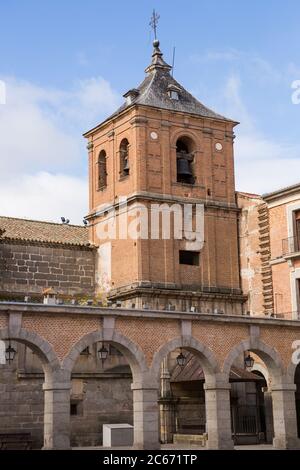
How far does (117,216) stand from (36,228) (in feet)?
12.2

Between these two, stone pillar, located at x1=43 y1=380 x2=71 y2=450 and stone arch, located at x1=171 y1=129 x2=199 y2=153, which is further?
stone arch, located at x1=171 y1=129 x2=199 y2=153

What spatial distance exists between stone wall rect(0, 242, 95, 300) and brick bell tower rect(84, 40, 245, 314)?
0.84 metres

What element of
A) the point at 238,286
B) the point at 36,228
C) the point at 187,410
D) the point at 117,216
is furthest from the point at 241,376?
the point at 36,228

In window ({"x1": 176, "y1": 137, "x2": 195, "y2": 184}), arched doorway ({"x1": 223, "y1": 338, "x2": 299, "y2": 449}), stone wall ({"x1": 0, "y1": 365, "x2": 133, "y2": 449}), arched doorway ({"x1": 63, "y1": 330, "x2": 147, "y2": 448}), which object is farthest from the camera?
window ({"x1": 176, "y1": 137, "x2": 195, "y2": 184})

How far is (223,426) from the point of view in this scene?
27.5 meters

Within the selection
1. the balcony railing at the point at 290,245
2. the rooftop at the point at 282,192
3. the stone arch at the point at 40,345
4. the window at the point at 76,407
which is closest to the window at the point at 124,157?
the rooftop at the point at 282,192

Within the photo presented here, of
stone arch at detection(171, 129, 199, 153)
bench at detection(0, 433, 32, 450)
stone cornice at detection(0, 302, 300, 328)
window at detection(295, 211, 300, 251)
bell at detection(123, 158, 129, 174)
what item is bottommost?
bench at detection(0, 433, 32, 450)

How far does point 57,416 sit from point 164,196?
13465mm

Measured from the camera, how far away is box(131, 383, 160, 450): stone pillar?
26078 mm

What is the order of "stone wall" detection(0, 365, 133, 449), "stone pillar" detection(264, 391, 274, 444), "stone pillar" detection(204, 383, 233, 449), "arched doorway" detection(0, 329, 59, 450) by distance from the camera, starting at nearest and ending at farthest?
"stone pillar" detection(204, 383, 233, 449)
"arched doorway" detection(0, 329, 59, 450)
"stone wall" detection(0, 365, 133, 449)
"stone pillar" detection(264, 391, 274, 444)

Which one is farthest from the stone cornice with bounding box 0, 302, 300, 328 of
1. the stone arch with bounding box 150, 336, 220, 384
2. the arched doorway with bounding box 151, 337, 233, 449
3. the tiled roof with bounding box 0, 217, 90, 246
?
the tiled roof with bounding box 0, 217, 90, 246

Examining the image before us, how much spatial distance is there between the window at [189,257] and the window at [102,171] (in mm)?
5318

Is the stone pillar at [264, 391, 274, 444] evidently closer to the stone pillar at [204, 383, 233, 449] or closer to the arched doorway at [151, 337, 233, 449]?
the arched doorway at [151, 337, 233, 449]

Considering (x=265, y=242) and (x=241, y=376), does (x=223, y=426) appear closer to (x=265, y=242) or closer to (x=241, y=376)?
(x=241, y=376)
